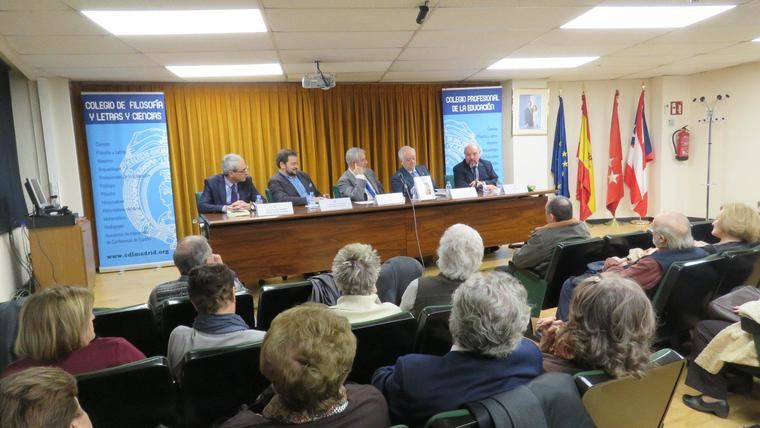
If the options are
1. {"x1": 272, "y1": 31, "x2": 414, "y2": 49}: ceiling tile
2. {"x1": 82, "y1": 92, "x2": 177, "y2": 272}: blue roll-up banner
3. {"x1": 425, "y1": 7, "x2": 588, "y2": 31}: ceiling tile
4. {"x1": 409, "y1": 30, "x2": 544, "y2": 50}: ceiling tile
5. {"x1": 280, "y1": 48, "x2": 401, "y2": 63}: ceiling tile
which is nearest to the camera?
{"x1": 425, "y1": 7, "x2": 588, "y2": 31}: ceiling tile

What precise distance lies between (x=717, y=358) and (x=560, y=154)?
579 cm

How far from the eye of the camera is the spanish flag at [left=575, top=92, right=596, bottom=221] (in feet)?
24.4

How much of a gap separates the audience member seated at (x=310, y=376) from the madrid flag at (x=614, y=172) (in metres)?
7.59

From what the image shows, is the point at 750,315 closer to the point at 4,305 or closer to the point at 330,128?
the point at 4,305

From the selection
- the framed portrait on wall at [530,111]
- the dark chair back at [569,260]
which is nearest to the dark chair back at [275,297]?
the dark chair back at [569,260]

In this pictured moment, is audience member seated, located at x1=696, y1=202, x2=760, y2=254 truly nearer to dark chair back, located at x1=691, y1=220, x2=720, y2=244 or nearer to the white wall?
dark chair back, located at x1=691, y1=220, x2=720, y2=244

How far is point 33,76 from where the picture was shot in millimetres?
5020

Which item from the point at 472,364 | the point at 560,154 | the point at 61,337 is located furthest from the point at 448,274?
the point at 560,154

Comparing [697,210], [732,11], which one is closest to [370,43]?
[732,11]

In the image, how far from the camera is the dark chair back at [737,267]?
2281 millimetres

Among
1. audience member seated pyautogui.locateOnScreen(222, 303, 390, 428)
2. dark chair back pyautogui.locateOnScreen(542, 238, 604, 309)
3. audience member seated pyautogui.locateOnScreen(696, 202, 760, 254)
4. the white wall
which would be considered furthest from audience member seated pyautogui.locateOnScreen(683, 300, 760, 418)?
the white wall

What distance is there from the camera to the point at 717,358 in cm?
198

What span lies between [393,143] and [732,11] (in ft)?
14.1

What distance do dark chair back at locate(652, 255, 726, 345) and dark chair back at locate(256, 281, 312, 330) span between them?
1.71 metres
